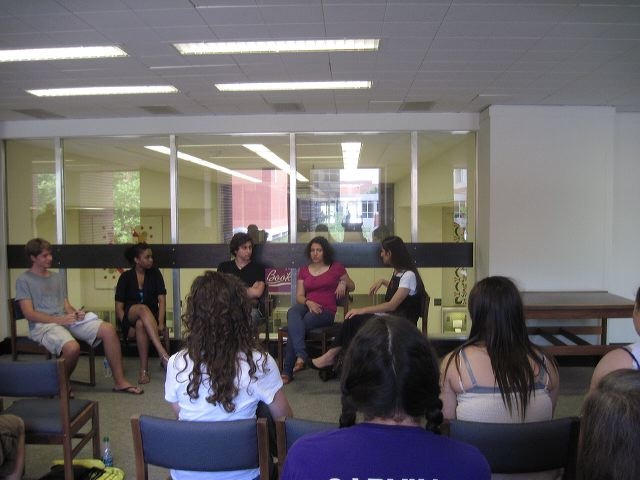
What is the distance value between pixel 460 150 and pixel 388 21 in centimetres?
297

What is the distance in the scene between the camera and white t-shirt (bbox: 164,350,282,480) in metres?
1.88

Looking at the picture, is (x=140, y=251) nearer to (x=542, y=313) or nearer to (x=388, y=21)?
(x=388, y=21)

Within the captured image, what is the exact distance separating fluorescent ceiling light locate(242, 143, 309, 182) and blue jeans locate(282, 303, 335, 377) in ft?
5.71

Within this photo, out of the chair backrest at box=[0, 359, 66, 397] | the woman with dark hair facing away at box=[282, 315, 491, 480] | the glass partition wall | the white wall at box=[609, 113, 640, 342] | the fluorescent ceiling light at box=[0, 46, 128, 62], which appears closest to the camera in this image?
the woman with dark hair facing away at box=[282, 315, 491, 480]

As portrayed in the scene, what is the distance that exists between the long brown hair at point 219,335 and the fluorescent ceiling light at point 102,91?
9.89 ft

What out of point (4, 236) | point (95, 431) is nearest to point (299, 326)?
point (95, 431)

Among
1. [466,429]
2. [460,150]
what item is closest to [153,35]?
[466,429]

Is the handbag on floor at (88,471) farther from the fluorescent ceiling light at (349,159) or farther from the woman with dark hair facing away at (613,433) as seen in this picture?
the fluorescent ceiling light at (349,159)

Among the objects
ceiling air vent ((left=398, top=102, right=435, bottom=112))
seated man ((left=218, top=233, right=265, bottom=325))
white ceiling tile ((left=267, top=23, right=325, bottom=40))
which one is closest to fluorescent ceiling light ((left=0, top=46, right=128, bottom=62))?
white ceiling tile ((left=267, top=23, right=325, bottom=40))

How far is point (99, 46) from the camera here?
3.50 m

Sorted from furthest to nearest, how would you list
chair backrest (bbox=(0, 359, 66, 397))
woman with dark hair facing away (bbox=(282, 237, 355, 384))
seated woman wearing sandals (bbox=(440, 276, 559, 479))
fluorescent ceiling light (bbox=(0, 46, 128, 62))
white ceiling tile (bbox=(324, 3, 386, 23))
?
woman with dark hair facing away (bbox=(282, 237, 355, 384)), fluorescent ceiling light (bbox=(0, 46, 128, 62)), white ceiling tile (bbox=(324, 3, 386, 23)), chair backrest (bbox=(0, 359, 66, 397)), seated woman wearing sandals (bbox=(440, 276, 559, 479))

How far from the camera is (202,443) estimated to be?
5.51 feet

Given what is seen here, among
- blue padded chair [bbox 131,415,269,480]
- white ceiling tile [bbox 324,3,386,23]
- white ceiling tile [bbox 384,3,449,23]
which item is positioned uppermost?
white ceiling tile [bbox 324,3,386,23]

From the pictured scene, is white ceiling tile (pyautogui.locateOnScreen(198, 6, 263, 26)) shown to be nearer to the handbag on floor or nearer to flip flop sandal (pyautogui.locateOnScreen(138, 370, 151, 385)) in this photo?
the handbag on floor
